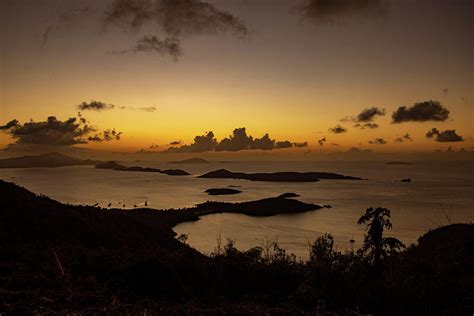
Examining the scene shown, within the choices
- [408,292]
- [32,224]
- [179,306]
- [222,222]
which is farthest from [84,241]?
[222,222]

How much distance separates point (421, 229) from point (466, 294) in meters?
63.3

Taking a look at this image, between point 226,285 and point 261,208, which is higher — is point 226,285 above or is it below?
above

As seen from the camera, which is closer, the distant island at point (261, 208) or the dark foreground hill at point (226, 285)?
the dark foreground hill at point (226, 285)

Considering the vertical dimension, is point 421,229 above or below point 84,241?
below

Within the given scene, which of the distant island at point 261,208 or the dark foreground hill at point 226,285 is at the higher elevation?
the dark foreground hill at point 226,285

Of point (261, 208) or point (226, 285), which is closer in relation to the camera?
point (226, 285)

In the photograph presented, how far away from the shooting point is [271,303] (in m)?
7.50

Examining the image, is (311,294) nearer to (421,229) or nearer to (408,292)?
(408,292)

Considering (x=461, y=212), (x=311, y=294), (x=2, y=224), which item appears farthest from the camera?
(x=461, y=212)

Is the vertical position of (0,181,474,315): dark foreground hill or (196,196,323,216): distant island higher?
(0,181,474,315): dark foreground hill

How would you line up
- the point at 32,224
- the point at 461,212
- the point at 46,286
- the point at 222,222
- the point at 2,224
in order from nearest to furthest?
the point at 46,286 < the point at 2,224 < the point at 32,224 < the point at 222,222 < the point at 461,212

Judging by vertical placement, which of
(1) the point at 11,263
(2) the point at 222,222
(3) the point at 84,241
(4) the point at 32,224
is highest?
(1) the point at 11,263

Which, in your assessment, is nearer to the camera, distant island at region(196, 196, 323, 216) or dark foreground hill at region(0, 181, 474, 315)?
dark foreground hill at region(0, 181, 474, 315)

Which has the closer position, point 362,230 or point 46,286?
point 46,286
